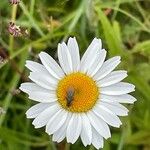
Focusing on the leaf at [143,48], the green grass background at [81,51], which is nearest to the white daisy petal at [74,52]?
the green grass background at [81,51]

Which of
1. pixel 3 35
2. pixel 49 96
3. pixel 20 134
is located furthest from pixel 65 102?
pixel 3 35

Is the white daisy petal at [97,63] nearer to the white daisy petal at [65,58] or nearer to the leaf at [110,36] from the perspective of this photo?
the white daisy petal at [65,58]

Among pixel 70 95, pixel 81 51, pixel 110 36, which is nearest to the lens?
pixel 70 95

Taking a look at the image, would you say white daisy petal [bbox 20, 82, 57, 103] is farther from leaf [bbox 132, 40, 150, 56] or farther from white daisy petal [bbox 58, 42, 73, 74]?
leaf [bbox 132, 40, 150, 56]

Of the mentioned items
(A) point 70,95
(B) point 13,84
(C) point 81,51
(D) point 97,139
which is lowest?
(D) point 97,139

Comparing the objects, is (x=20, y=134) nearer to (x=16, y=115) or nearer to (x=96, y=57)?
(x=16, y=115)

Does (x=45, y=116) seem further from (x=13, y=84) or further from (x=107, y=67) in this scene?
(x=13, y=84)

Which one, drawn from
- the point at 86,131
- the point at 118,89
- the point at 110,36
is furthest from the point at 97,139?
the point at 110,36

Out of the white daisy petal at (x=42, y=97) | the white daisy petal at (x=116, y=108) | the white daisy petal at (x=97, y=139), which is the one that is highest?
the white daisy petal at (x=42, y=97)

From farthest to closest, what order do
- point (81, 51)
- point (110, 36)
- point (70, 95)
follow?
point (81, 51), point (110, 36), point (70, 95)
